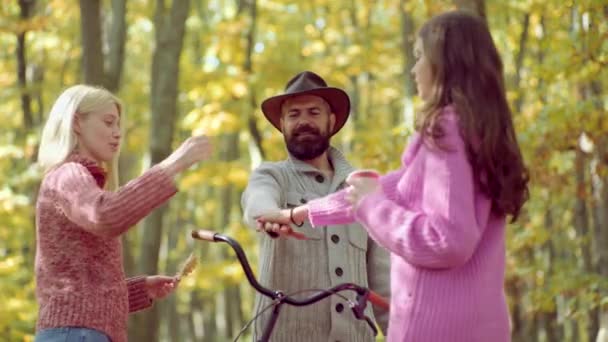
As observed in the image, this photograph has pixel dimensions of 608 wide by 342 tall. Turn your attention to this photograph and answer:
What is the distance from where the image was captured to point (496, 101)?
3.49 m

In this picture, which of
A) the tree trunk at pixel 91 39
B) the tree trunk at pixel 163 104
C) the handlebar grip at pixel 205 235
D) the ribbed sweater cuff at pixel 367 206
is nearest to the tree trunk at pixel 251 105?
the tree trunk at pixel 163 104

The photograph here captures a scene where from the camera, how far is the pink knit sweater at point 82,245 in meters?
4.06

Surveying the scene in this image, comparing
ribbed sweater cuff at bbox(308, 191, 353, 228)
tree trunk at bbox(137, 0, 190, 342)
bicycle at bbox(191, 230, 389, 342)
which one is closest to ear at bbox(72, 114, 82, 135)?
bicycle at bbox(191, 230, 389, 342)

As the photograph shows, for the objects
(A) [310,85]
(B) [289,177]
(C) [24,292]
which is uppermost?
(A) [310,85]

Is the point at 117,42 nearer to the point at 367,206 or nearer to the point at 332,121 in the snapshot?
the point at 332,121

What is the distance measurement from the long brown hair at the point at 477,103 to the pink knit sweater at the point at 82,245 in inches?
46.1

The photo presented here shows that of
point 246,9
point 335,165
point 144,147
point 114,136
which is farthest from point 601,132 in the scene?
point 144,147

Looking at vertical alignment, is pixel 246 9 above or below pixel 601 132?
above

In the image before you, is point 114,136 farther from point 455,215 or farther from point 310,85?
point 455,215

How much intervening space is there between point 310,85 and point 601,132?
5668mm

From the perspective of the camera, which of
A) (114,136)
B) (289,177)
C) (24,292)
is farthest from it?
(24,292)

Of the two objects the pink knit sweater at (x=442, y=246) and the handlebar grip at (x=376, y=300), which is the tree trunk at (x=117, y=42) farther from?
the pink knit sweater at (x=442, y=246)

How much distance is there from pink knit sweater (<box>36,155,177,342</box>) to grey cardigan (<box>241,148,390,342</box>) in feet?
3.04

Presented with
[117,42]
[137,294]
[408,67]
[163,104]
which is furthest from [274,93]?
[137,294]
